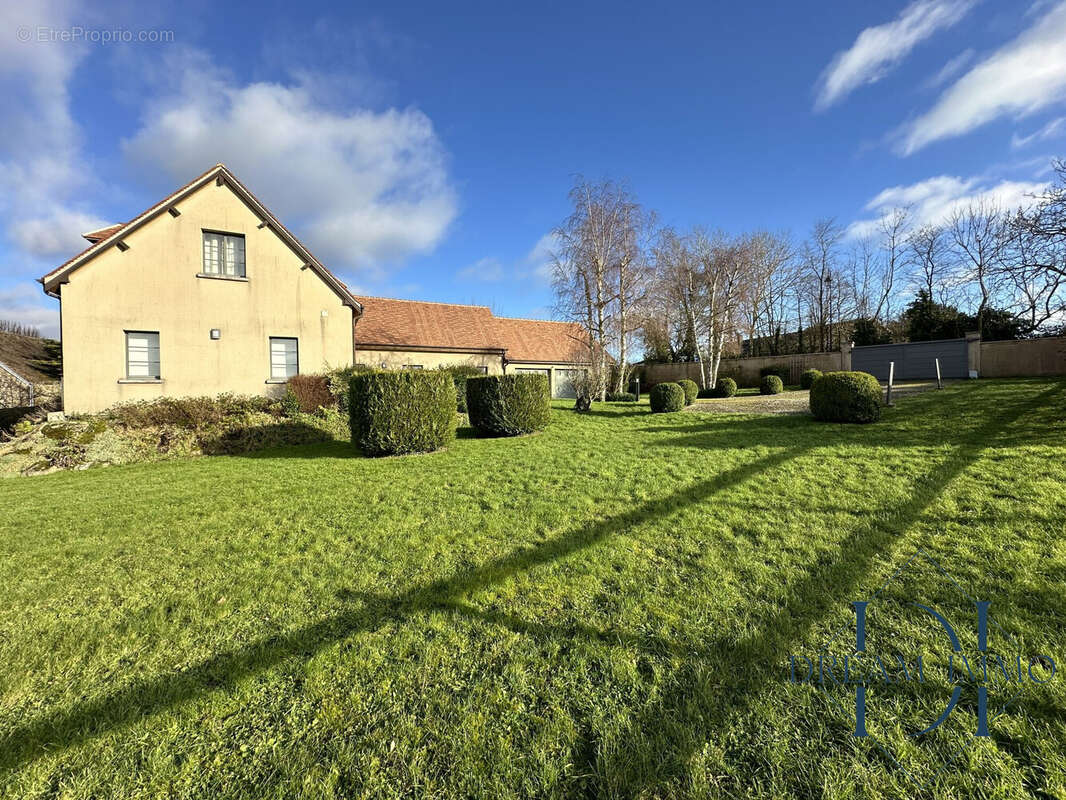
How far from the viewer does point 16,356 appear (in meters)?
18.4

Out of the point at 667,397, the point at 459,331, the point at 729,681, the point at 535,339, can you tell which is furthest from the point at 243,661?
the point at 535,339

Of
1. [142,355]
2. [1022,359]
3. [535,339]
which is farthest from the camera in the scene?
[535,339]

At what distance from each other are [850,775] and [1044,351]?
25.0 m

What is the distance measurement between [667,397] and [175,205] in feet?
52.0

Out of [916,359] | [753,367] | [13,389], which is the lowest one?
[13,389]

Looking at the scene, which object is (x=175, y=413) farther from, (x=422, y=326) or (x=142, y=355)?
(x=422, y=326)

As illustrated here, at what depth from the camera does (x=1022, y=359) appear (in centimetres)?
1677

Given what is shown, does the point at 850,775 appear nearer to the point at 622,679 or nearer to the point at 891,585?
the point at 622,679

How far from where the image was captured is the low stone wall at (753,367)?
21.7 m

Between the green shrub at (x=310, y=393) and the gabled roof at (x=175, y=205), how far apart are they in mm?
3786

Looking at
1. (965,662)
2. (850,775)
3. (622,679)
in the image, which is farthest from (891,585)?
(622,679)

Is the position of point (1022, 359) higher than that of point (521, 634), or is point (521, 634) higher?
point (1022, 359)

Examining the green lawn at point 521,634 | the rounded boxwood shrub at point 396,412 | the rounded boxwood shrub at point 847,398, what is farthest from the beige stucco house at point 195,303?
the rounded boxwood shrub at point 847,398

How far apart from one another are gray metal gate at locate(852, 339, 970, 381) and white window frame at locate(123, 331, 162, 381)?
28832mm
